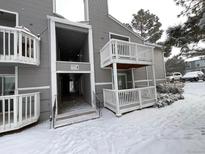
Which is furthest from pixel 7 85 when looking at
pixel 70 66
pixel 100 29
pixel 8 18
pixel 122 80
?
pixel 122 80

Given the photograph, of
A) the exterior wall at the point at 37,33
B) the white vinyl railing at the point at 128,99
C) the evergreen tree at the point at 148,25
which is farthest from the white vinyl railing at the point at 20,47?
the evergreen tree at the point at 148,25

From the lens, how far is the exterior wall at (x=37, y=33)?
6317 millimetres

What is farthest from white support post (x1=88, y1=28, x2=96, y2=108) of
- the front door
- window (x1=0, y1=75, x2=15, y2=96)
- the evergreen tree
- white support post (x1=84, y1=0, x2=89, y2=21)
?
the evergreen tree

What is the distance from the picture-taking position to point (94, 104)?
25.5 feet

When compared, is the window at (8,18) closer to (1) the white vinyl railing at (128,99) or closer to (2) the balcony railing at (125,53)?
(2) the balcony railing at (125,53)

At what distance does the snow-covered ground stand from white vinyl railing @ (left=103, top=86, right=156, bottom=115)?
1.36 m

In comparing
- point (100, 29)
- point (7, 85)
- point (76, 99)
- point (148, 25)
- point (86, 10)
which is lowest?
point (76, 99)

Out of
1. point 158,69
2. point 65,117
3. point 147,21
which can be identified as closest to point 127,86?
point 158,69

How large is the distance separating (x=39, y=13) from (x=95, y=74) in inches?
182

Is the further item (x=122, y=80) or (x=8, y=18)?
(x=122, y=80)

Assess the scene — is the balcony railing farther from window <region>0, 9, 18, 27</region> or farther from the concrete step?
window <region>0, 9, 18, 27</region>

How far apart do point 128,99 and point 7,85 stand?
20.2 feet

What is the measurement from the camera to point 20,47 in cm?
521

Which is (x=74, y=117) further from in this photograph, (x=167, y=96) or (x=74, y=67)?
(x=167, y=96)
